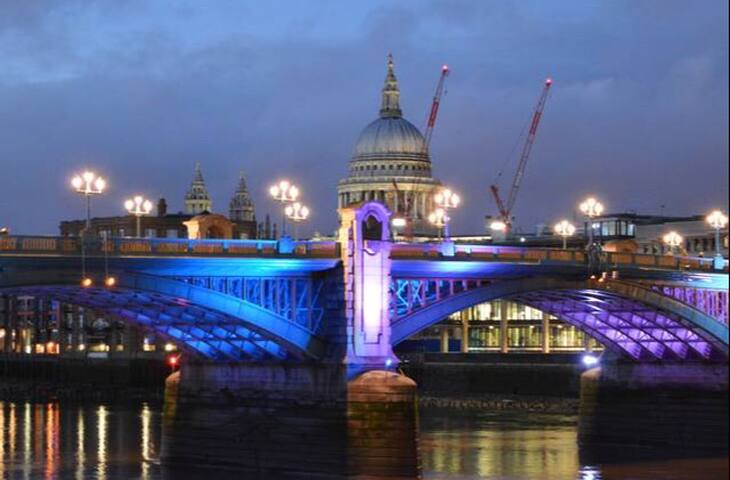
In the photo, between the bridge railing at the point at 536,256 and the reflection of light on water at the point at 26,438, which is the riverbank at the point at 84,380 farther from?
the bridge railing at the point at 536,256

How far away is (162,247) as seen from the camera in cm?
6919

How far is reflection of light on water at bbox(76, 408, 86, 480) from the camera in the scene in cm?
8090

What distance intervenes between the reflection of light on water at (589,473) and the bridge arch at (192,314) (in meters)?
14.5

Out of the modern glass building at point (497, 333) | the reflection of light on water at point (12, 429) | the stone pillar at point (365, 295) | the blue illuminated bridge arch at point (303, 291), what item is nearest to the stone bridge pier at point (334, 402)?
the stone pillar at point (365, 295)

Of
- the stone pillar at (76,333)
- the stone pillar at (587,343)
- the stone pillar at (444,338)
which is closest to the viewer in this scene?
the stone pillar at (587,343)

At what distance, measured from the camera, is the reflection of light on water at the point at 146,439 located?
268 ft

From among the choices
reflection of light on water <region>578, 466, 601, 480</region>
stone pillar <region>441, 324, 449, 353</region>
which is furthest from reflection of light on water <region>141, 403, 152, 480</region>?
stone pillar <region>441, 324, 449, 353</region>

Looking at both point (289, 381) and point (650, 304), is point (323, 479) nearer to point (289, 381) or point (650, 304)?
point (289, 381)

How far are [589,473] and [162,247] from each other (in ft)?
80.9

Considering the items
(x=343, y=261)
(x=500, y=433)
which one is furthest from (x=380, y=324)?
(x=500, y=433)

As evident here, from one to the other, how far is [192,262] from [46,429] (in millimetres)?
46618

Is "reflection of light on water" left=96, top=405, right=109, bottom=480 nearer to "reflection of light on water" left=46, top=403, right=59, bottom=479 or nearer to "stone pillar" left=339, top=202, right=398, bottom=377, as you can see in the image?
"reflection of light on water" left=46, top=403, right=59, bottom=479

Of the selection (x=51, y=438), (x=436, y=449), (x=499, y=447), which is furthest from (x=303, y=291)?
(x=51, y=438)

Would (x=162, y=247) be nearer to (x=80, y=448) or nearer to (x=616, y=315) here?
(x=80, y=448)
